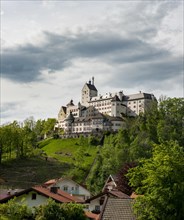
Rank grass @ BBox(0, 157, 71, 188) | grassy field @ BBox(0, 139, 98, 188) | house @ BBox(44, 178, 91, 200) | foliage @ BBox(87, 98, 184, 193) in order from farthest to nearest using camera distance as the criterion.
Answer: grassy field @ BBox(0, 139, 98, 188) → grass @ BBox(0, 157, 71, 188) → foliage @ BBox(87, 98, 184, 193) → house @ BBox(44, 178, 91, 200)

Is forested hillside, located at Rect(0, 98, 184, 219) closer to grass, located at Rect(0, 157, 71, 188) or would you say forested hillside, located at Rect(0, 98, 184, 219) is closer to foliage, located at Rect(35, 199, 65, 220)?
grass, located at Rect(0, 157, 71, 188)

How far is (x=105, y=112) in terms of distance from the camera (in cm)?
17912

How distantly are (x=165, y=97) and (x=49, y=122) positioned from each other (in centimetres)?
9213

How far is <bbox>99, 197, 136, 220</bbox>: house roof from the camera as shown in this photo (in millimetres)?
31562

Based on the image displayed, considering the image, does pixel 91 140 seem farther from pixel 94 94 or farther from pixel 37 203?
pixel 37 203

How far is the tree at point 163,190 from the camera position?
31.0 metres

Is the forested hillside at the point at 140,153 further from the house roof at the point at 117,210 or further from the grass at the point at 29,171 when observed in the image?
the grass at the point at 29,171

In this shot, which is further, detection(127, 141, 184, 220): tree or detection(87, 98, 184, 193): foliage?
detection(87, 98, 184, 193): foliage

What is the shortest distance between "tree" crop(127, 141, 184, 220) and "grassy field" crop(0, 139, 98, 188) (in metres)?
57.7

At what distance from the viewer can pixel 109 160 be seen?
9206cm

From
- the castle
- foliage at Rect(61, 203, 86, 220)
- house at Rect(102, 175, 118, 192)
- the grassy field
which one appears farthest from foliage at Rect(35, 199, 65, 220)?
the castle

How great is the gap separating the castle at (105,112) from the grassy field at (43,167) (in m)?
23.2

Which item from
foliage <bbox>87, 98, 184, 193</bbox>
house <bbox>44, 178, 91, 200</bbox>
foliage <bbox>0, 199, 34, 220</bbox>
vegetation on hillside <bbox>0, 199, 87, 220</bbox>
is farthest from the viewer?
foliage <bbox>87, 98, 184, 193</bbox>

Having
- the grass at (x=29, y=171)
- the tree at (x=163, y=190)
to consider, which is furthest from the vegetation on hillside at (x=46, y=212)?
the grass at (x=29, y=171)
